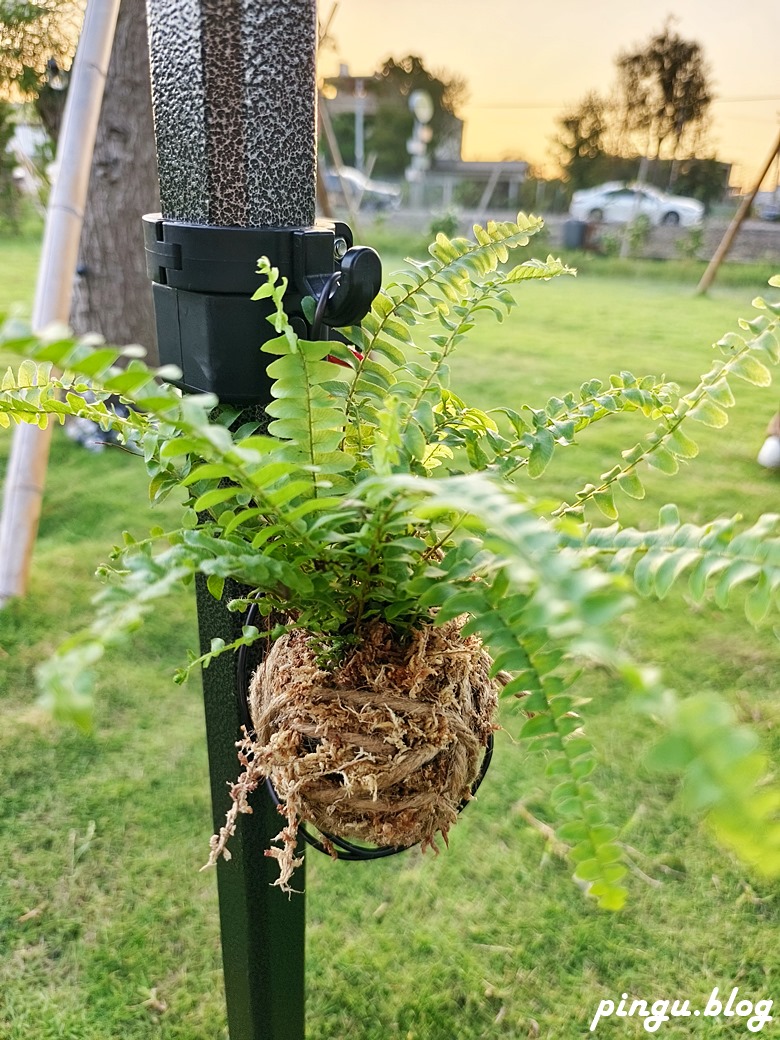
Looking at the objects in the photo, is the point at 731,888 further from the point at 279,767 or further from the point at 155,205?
the point at 155,205

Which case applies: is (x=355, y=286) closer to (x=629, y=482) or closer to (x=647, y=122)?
(x=629, y=482)

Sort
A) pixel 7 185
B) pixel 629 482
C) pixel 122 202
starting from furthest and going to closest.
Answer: pixel 7 185
pixel 122 202
pixel 629 482

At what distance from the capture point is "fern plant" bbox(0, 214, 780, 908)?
334mm

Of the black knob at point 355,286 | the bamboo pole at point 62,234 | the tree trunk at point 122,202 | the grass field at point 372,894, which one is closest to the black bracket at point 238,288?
the black knob at point 355,286

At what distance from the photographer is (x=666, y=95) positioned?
33.0 ft

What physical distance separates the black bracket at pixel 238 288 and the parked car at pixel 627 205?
10.9 meters

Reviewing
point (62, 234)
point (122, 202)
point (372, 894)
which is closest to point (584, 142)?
point (122, 202)

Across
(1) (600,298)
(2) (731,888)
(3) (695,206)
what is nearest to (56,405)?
(2) (731,888)

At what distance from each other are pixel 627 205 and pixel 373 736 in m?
12.0

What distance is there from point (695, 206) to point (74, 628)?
10.9 m

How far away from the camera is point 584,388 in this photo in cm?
78

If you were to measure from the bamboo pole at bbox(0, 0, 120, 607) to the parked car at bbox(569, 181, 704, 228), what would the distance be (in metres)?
9.88

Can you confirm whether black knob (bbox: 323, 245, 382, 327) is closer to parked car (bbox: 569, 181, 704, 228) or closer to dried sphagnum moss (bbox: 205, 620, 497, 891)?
dried sphagnum moss (bbox: 205, 620, 497, 891)

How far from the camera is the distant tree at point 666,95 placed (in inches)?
385
